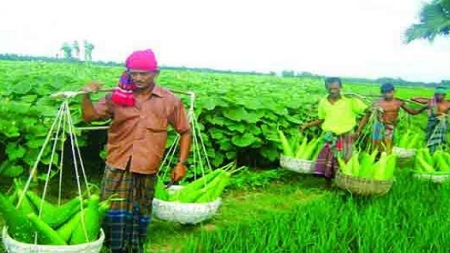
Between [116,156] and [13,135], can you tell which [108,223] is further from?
[13,135]

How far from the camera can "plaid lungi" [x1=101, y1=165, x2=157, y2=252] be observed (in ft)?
13.4

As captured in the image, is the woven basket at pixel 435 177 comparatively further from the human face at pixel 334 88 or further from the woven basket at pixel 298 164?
the human face at pixel 334 88

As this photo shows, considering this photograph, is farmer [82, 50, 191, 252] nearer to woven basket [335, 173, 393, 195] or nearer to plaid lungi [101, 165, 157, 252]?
plaid lungi [101, 165, 157, 252]

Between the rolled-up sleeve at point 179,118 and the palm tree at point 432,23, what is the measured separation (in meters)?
20.3

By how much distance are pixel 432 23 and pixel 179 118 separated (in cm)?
2122

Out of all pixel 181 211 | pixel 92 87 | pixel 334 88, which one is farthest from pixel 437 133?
pixel 92 87

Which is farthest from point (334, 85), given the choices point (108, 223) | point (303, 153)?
point (108, 223)

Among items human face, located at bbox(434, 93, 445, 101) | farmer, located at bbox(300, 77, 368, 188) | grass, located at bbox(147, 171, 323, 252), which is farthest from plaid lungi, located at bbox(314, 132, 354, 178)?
human face, located at bbox(434, 93, 445, 101)

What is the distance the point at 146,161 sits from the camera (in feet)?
13.3

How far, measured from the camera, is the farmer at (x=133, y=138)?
156 inches

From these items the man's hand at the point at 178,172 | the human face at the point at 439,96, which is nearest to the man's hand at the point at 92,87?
the man's hand at the point at 178,172

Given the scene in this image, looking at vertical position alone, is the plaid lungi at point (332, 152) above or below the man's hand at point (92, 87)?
below

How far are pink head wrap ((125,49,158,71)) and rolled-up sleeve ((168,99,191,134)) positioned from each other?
1.16 ft

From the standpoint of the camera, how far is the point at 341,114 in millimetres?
7062
